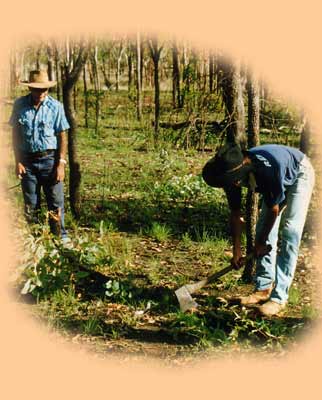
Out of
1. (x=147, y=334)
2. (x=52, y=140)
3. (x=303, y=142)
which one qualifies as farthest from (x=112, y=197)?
(x=147, y=334)

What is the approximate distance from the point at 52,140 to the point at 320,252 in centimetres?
286

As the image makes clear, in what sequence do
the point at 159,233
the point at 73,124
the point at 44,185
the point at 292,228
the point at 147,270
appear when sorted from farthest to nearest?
1. the point at 73,124
2. the point at 159,233
3. the point at 44,185
4. the point at 147,270
5. the point at 292,228

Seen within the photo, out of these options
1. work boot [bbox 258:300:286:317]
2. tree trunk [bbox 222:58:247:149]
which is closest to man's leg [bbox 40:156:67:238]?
tree trunk [bbox 222:58:247:149]

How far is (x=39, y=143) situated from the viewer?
483 centimetres

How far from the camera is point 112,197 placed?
708cm

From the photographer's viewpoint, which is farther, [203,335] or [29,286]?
[29,286]

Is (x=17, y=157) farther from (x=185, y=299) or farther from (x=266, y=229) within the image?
(x=266, y=229)

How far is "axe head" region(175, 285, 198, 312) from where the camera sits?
3893 millimetres

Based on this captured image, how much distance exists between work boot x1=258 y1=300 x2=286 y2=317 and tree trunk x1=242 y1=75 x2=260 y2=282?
0.55m

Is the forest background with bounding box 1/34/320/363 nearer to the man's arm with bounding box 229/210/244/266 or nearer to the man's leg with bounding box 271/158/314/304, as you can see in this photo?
the man's leg with bounding box 271/158/314/304

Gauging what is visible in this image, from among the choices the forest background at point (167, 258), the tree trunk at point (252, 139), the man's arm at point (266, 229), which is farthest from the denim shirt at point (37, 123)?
the man's arm at point (266, 229)

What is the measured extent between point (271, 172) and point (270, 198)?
0.18 m

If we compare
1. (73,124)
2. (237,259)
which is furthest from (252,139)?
(73,124)

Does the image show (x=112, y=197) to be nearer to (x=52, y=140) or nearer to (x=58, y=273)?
(x=52, y=140)
